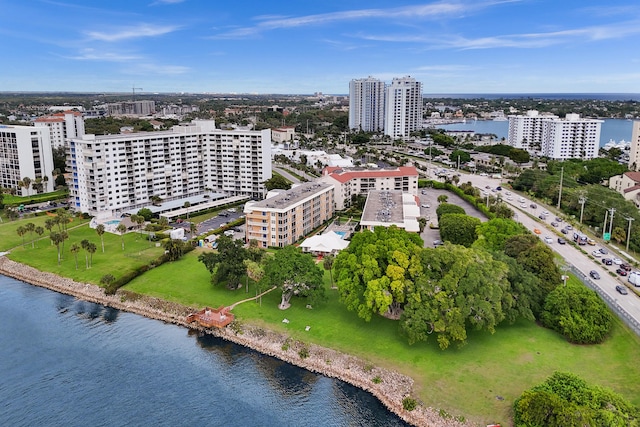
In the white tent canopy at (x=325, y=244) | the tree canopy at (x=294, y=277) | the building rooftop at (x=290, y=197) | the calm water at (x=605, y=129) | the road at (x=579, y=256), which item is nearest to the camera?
the road at (x=579, y=256)

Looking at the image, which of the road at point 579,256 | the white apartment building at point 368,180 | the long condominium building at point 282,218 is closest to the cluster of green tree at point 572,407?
the road at point 579,256

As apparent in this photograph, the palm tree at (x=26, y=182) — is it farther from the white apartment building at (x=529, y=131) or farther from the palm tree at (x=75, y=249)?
the white apartment building at (x=529, y=131)

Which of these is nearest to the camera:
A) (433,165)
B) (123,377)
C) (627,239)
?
(123,377)

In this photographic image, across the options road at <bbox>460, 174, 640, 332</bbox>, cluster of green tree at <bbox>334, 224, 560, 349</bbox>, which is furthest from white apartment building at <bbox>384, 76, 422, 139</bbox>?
cluster of green tree at <bbox>334, 224, 560, 349</bbox>

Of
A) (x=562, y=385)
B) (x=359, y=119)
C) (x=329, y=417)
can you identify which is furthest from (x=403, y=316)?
(x=359, y=119)

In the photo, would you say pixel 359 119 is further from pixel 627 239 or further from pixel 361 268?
pixel 361 268
